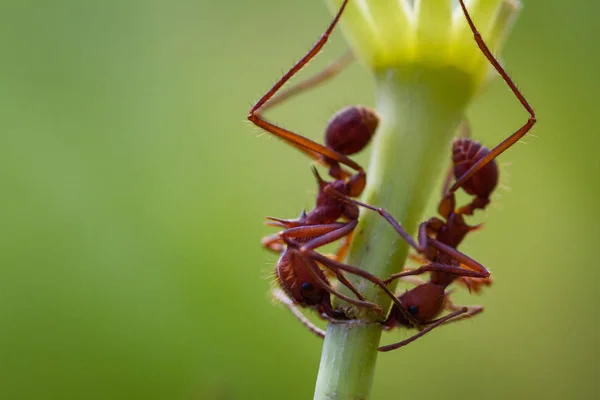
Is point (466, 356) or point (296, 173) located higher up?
point (296, 173)

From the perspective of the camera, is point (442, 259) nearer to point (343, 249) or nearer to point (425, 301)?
point (425, 301)

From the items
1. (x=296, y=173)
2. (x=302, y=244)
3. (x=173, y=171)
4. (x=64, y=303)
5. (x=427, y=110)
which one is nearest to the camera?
(x=427, y=110)

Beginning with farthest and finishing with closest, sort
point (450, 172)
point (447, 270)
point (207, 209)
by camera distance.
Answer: point (207, 209) < point (450, 172) < point (447, 270)

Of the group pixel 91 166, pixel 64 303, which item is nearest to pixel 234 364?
pixel 64 303

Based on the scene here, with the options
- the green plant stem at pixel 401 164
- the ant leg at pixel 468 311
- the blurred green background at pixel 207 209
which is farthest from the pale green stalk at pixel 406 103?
the blurred green background at pixel 207 209

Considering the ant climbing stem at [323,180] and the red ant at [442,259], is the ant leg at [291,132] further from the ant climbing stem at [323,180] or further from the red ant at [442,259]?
the red ant at [442,259]

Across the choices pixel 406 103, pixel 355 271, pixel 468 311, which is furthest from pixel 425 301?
pixel 406 103

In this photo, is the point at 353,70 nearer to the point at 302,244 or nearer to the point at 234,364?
the point at 234,364

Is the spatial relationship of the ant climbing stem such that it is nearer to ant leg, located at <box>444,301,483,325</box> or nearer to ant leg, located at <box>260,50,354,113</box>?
ant leg, located at <box>260,50,354,113</box>
